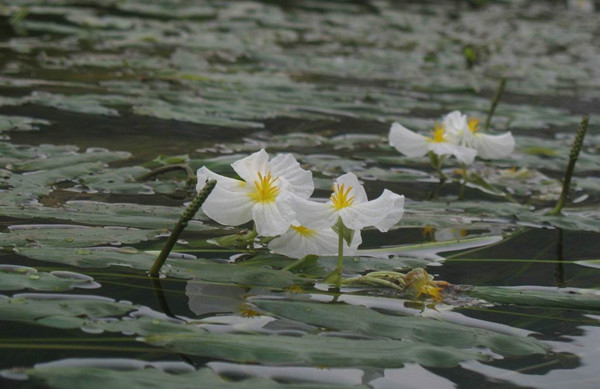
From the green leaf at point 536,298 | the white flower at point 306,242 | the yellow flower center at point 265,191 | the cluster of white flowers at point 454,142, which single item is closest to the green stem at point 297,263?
the white flower at point 306,242

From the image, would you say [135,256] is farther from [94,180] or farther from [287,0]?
[287,0]

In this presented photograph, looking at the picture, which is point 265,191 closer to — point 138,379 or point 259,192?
point 259,192

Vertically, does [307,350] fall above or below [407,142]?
below

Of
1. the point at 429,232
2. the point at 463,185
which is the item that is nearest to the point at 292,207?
the point at 429,232

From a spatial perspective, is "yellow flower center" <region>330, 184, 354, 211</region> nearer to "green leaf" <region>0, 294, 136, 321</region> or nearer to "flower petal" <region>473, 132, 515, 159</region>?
"green leaf" <region>0, 294, 136, 321</region>

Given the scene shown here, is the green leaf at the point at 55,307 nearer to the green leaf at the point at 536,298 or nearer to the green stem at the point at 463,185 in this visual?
the green leaf at the point at 536,298

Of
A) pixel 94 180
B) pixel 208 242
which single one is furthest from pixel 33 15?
pixel 208 242
